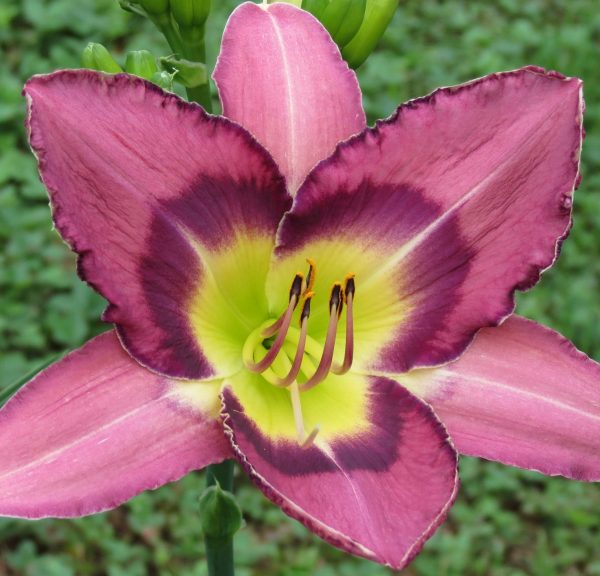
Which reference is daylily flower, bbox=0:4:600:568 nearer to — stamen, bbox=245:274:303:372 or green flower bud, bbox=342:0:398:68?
stamen, bbox=245:274:303:372

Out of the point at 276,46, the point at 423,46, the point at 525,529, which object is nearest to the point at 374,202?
the point at 276,46

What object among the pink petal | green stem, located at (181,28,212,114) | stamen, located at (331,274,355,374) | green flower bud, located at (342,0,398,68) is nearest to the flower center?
stamen, located at (331,274,355,374)

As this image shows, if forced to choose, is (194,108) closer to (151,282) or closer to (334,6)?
(151,282)

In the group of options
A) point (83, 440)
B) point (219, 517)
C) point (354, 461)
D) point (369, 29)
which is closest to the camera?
point (83, 440)

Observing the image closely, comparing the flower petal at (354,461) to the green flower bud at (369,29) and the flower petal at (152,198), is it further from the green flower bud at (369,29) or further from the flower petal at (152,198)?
the green flower bud at (369,29)

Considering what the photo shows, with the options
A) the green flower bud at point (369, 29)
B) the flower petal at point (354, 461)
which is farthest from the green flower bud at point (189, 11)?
the flower petal at point (354, 461)

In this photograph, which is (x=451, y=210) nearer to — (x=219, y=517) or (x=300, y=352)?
(x=300, y=352)

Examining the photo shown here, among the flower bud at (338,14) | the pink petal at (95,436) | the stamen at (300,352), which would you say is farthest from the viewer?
the flower bud at (338,14)

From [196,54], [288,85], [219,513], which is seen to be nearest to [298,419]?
[219,513]
